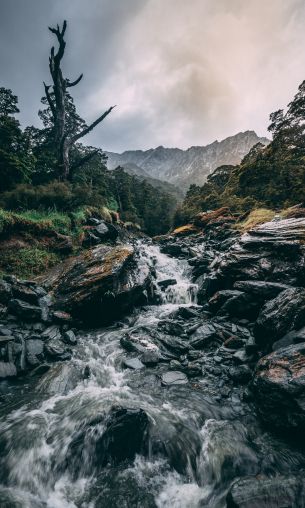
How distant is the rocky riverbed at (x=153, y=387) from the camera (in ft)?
13.1

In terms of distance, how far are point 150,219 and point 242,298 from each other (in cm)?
3431

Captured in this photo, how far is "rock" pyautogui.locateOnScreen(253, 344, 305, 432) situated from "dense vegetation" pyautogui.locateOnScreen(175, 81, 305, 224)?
17.8 meters

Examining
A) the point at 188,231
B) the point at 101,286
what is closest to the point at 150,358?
the point at 101,286

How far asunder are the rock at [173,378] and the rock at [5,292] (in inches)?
228

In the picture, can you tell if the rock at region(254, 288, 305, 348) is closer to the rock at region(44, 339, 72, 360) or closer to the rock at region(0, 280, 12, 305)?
the rock at region(44, 339, 72, 360)

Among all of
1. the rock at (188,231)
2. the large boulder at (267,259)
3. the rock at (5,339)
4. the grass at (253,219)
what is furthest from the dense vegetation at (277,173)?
the rock at (5,339)

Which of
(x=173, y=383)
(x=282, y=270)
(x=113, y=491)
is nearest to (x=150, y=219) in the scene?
(x=282, y=270)

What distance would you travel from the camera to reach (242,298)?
9.05 m

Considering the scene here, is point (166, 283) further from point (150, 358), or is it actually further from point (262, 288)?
point (150, 358)

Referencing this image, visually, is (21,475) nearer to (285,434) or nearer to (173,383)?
(173,383)

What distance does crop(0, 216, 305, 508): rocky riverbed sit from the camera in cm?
401

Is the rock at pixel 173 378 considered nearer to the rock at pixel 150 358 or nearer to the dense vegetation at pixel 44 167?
the rock at pixel 150 358

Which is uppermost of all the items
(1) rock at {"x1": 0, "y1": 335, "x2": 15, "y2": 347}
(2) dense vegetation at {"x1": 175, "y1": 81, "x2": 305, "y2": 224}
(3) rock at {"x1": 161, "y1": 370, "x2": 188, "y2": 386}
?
(2) dense vegetation at {"x1": 175, "y1": 81, "x2": 305, "y2": 224}

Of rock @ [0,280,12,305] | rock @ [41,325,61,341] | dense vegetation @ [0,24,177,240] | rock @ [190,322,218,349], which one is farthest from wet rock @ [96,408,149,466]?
dense vegetation @ [0,24,177,240]
